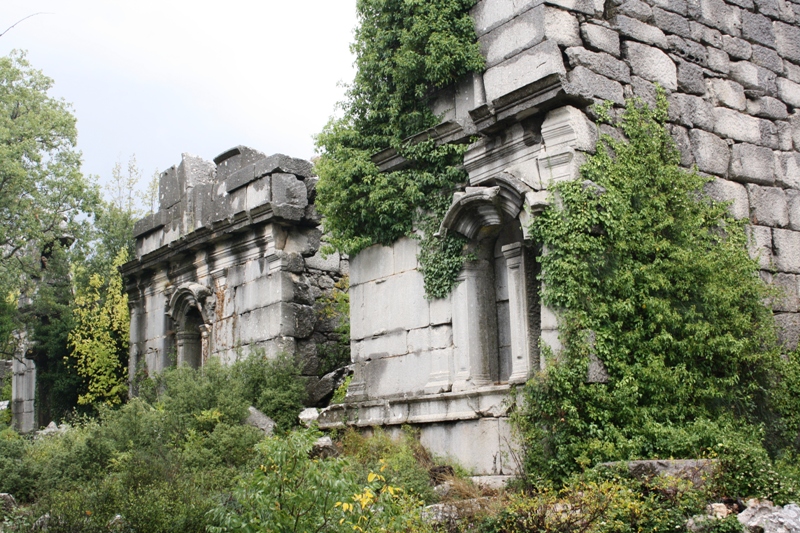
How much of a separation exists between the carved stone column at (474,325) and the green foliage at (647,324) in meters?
1.11

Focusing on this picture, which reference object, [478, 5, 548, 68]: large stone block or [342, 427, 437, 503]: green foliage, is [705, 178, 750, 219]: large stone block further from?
[342, 427, 437, 503]: green foliage

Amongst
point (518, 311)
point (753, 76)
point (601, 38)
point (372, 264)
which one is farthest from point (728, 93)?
point (372, 264)

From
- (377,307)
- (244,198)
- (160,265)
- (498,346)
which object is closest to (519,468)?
(498,346)

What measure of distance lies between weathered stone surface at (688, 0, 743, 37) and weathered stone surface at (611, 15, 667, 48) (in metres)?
0.74

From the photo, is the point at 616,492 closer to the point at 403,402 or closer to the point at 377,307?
the point at 403,402

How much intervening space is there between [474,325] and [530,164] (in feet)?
5.74

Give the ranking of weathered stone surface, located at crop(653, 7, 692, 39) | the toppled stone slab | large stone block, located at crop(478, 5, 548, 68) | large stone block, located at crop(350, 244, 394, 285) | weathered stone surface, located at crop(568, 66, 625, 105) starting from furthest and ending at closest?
large stone block, located at crop(350, 244, 394, 285) < weathered stone surface, located at crop(653, 7, 692, 39) < large stone block, located at crop(478, 5, 548, 68) < weathered stone surface, located at crop(568, 66, 625, 105) < the toppled stone slab

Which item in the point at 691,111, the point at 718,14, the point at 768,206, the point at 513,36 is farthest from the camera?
the point at 718,14

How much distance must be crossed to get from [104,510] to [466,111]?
537 cm

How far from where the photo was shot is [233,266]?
12.9 meters

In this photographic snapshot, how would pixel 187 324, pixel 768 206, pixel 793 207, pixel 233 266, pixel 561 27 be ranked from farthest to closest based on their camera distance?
pixel 187 324
pixel 233 266
pixel 793 207
pixel 768 206
pixel 561 27

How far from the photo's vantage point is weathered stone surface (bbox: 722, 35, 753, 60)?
10039mm

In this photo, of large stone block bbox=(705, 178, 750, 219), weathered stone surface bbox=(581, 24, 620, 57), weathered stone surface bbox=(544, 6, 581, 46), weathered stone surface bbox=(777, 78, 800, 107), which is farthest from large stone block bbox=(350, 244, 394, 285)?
weathered stone surface bbox=(777, 78, 800, 107)

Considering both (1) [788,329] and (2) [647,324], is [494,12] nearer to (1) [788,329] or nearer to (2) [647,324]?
(2) [647,324]
